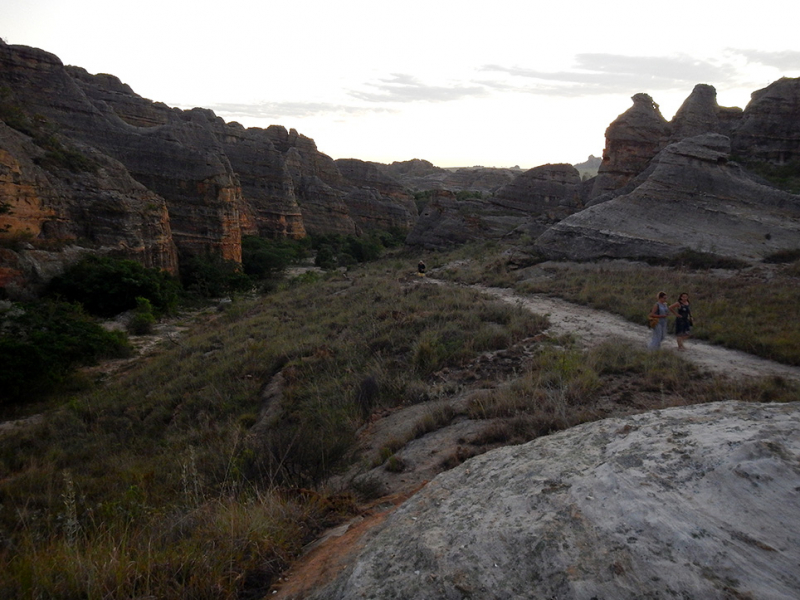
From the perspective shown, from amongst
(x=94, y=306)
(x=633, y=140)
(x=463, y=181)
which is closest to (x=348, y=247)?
(x=633, y=140)

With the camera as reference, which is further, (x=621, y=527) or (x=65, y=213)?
(x=65, y=213)

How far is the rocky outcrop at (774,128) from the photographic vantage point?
74.2 feet

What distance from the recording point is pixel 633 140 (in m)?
26.8

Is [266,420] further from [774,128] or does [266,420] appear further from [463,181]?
[463,181]

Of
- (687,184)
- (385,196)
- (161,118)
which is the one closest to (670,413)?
(687,184)

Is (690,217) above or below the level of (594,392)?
above

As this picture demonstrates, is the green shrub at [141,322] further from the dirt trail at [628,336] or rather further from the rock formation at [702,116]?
the rock formation at [702,116]

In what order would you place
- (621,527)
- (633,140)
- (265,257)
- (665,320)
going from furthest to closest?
1. (265,257)
2. (633,140)
3. (665,320)
4. (621,527)

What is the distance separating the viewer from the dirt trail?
6672 millimetres

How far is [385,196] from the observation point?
170 feet

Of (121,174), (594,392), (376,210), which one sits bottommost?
(594,392)

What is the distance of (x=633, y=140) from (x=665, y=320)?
912 inches

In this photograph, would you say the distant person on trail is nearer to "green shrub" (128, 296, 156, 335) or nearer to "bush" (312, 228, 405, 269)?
"green shrub" (128, 296, 156, 335)

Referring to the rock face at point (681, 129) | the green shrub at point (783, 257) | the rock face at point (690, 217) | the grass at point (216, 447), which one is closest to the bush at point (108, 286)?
the grass at point (216, 447)
